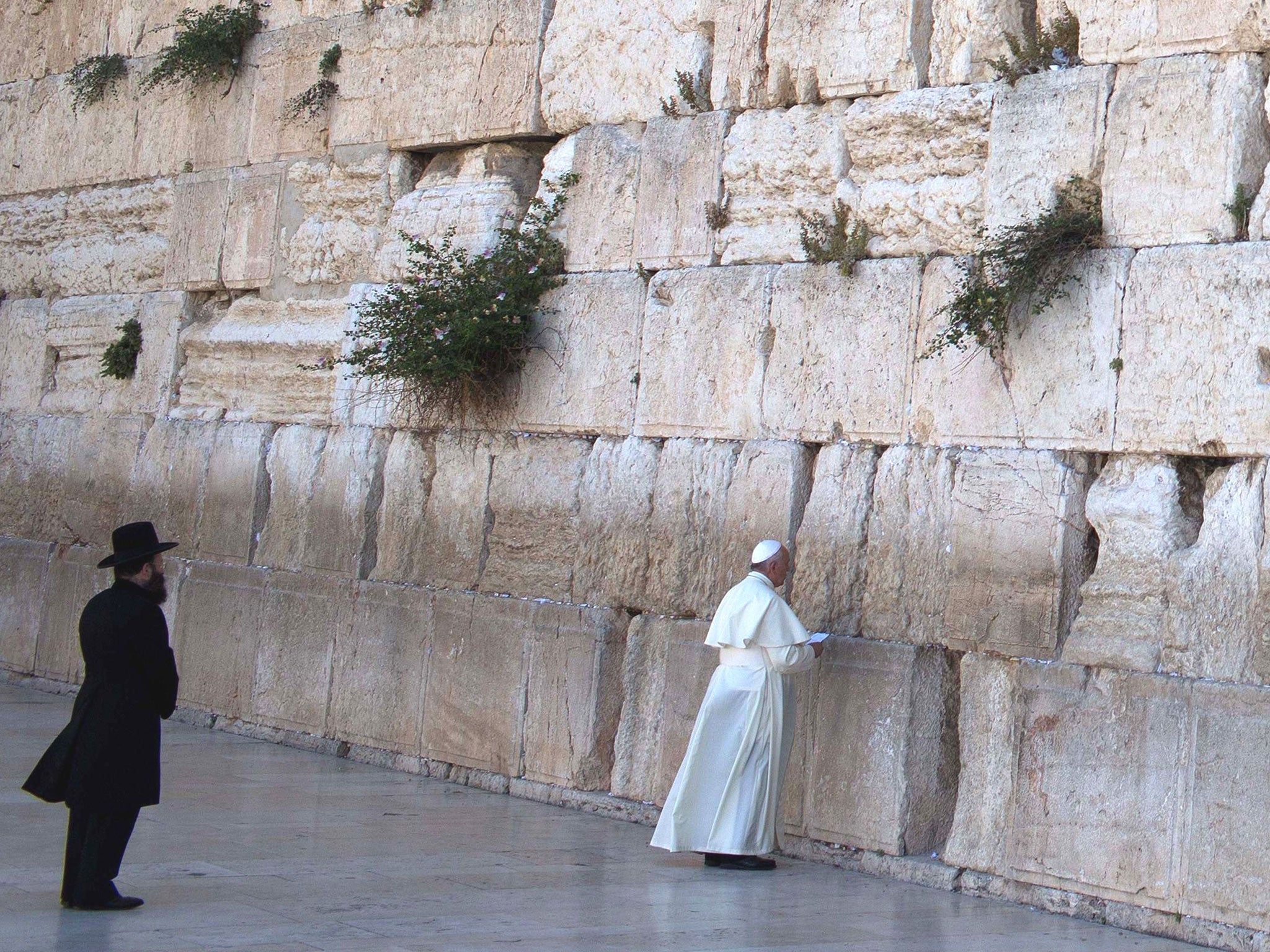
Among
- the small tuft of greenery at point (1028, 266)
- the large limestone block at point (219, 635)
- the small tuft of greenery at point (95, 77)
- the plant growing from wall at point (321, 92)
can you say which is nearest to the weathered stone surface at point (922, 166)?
the small tuft of greenery at point (1028, 266)

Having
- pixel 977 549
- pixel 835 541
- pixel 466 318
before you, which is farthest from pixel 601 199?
pixel 977 549

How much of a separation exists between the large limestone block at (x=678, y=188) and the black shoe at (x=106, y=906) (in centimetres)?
404

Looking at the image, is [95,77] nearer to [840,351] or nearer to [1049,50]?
[840,351]

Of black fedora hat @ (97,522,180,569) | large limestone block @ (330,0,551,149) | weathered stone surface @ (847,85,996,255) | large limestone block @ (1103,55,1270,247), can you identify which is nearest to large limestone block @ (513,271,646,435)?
large limestone block @ (330,0,551,149)

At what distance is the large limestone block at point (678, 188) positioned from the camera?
8.47m

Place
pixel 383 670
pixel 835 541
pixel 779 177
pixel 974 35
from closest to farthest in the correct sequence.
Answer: pixel 974 35, pixel 835 541, pixel 779 177, pixel 383 670

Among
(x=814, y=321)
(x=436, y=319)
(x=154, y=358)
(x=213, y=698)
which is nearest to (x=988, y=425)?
(x=814, y=321)

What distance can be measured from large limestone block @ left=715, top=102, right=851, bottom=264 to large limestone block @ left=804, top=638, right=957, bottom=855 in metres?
1.97

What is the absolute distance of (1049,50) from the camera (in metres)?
7.22

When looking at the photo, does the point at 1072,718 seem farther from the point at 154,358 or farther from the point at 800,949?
the point at 154,358

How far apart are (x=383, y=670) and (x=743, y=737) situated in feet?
9.67

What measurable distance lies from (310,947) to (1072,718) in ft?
9.74

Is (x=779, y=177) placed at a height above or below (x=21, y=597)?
above

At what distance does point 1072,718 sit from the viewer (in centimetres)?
666
